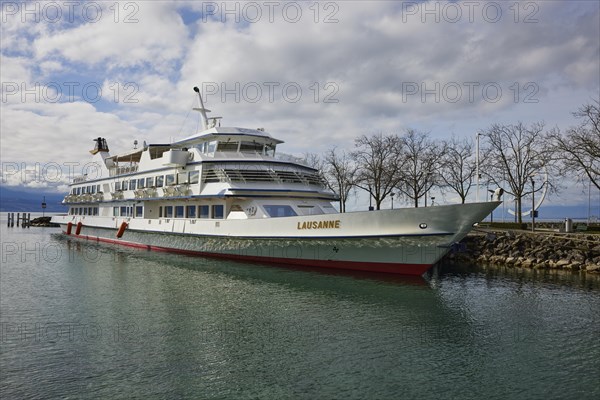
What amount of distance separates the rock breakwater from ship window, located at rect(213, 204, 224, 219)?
1389 centimetres

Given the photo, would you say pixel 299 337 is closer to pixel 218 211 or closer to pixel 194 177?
pixel 218 211

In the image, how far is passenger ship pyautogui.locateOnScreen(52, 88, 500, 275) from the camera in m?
16.9

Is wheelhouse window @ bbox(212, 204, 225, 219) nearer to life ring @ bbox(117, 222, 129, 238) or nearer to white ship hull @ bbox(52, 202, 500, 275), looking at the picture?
white ship hull @ bbox(52, 202, 500, 275)

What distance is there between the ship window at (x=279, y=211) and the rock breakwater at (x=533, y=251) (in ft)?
35.9

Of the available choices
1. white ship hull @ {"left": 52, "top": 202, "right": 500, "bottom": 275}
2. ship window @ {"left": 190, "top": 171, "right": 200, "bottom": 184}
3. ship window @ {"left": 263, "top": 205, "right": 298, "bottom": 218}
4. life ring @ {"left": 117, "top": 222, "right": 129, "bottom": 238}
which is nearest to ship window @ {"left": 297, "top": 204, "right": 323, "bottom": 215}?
ship window @ {"left": 263, "top": 205, "right": 298, "bottom": 218}

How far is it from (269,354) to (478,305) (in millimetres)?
8050

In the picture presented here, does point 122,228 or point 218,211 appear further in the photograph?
point 122,228

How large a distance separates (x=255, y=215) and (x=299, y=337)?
11.5 metres

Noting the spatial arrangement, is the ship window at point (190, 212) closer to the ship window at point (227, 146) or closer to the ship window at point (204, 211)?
the ship window at point (204, 211)

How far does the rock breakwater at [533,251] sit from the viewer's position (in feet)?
72.1

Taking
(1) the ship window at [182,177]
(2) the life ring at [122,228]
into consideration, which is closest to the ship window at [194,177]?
(1) the ship window at [182,177]

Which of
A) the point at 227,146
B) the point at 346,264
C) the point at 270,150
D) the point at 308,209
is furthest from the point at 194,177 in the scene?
the point at 346,264

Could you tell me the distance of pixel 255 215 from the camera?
21641 millimetres

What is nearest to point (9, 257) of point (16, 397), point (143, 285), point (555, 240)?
point (143, 285)
